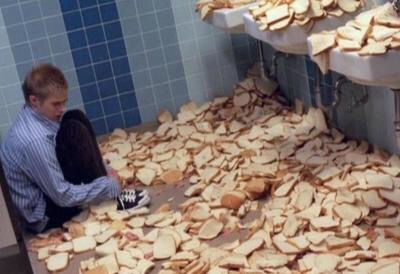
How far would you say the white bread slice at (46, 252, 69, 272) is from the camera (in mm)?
2361

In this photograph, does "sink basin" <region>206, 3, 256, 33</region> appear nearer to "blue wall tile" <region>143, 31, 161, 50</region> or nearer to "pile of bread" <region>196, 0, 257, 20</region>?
"pile of bread" <region>196, 0, 257, 20</region>

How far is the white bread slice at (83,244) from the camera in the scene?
2.46 metres

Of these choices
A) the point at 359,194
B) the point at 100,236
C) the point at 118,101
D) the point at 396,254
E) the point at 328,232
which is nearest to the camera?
the point at 396,254

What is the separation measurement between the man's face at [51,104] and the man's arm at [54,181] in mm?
118

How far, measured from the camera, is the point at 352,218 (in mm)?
2225

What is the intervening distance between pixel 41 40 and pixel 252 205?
1489 mm

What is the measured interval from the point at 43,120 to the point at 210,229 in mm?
769

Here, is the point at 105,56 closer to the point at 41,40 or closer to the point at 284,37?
the point at 41,40

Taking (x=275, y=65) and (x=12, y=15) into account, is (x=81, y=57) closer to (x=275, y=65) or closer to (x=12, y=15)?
(x=12, y=15)

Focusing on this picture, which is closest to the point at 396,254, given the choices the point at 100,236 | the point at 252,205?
the point at 252,205

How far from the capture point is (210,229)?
2.40 meters

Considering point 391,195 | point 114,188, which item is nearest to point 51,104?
point 114,188

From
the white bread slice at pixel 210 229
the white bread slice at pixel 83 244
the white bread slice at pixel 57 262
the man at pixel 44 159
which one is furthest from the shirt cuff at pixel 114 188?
the white bread slice at pixel 210 229

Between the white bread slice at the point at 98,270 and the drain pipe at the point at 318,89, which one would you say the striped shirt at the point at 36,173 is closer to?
the white bread slice at the point at 98,270
